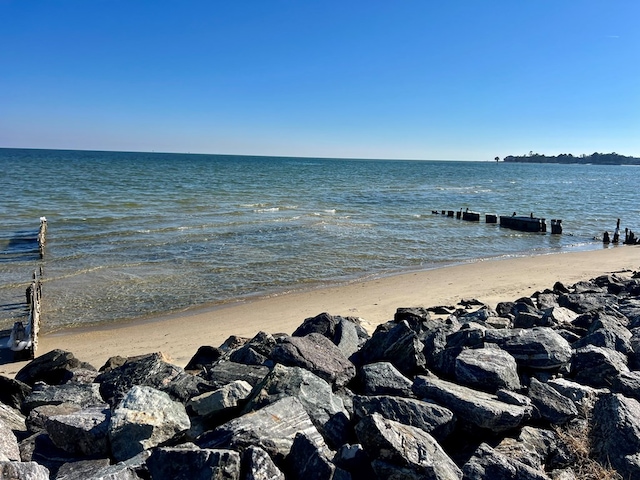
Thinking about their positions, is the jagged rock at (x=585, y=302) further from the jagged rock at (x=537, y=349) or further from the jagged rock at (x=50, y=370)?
the jagged rock at (x=50, y=370)

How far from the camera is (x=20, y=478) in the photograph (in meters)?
3.31

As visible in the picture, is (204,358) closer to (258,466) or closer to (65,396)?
(65,396)

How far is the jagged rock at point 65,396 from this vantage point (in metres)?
5.62

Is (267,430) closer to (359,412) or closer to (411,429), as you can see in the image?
(359,412)

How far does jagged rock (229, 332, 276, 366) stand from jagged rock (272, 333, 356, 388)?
11.5 inches

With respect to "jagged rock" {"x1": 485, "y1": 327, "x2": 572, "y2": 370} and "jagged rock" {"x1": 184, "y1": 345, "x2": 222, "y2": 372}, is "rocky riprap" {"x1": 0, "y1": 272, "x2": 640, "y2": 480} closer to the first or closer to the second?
"jagged rock" {"x1": 485, "y1": 327, "x2": 572, "y2": 370}

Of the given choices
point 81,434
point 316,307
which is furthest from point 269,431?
point 316,307

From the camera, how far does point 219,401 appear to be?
15.3 feet

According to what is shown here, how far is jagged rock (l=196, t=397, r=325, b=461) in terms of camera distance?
3854mm

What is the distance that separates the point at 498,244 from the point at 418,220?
8208 millimetres

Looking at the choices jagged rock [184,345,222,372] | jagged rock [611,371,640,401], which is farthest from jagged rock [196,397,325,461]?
jagged rock [184,345,222,372]

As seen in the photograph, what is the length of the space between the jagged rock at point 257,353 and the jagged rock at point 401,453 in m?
2.50

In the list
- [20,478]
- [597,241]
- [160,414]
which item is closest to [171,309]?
[160,414]

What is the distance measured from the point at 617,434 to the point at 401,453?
6.64 feet
